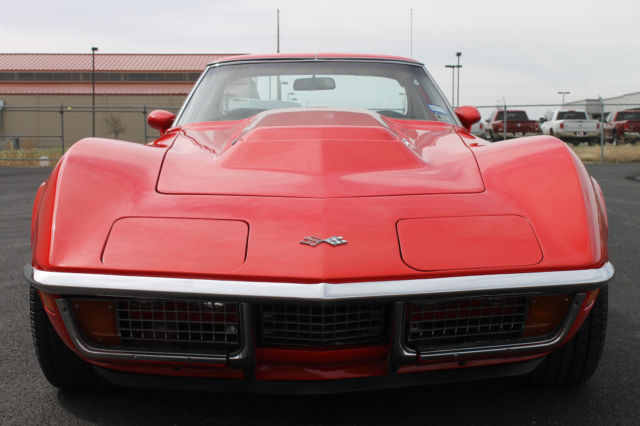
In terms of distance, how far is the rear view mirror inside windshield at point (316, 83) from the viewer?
3270 millimetres

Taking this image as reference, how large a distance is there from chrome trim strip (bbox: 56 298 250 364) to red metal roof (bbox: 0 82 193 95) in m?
41.6

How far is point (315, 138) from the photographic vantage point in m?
2.17

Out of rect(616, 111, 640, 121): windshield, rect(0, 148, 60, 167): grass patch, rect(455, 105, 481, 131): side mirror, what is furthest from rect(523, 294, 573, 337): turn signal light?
rect(616, 111, 640, 121): windshield

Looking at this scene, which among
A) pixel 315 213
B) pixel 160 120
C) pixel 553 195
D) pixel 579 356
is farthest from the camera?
pixel 160 120

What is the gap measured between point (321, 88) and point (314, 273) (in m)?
1.93

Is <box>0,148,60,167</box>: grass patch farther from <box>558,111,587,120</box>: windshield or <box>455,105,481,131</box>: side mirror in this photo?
<box>558,111,587,120</box>: windshield

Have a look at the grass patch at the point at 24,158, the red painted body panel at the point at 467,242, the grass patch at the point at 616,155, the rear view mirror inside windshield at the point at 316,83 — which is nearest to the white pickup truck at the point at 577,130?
the grass patch at the point at 616,155

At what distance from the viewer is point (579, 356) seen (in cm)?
199

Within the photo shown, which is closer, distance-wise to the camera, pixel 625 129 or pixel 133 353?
pixel 133 353

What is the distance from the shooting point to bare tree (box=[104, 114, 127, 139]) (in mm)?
33156

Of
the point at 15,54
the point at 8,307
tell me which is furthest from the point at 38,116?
the point at 8,307

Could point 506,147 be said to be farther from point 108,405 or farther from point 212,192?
point 108,405

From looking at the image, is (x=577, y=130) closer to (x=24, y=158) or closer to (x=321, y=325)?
(x=24, y=158)

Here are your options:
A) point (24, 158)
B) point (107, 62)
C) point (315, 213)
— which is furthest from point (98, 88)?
point (315, 213)
